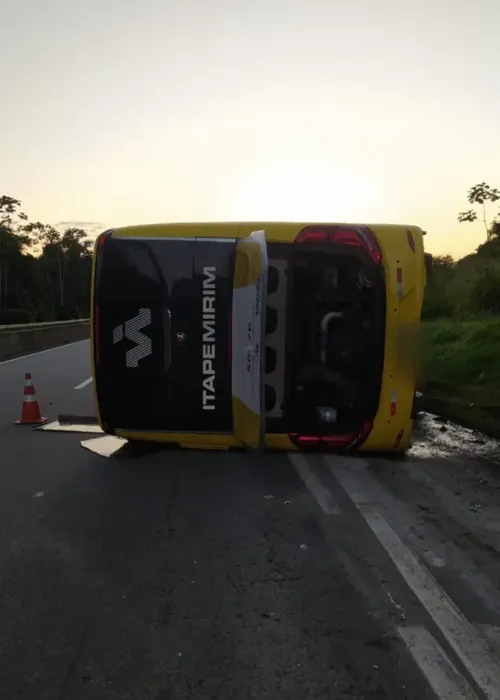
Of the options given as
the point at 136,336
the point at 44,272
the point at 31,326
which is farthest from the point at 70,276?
the point at 136,336

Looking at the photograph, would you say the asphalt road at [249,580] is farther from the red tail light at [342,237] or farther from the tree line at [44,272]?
the tree line at [44,272]

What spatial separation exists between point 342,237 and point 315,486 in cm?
217

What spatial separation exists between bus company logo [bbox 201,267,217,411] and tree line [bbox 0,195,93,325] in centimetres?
3960

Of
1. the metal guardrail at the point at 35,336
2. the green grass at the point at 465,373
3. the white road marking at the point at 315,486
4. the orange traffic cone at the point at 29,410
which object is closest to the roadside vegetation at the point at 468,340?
the green grass at the point at 465,373

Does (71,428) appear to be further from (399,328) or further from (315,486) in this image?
(399,328)

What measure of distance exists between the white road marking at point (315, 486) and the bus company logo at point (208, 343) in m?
1.08

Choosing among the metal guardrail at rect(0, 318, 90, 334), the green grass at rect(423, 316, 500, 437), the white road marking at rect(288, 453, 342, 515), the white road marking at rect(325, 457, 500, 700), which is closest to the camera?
the white road marking at rect(325, 457, 500, 700)

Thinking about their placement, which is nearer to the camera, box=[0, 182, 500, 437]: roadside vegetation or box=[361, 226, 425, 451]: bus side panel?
box=[361, 226, 425, 451]: bus side panel

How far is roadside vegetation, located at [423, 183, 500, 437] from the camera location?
9.96 meters

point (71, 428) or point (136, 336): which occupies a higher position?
point (136, 336)

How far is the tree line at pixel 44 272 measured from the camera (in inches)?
2916

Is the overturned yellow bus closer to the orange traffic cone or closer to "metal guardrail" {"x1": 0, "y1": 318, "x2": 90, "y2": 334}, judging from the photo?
the orange traffic cone

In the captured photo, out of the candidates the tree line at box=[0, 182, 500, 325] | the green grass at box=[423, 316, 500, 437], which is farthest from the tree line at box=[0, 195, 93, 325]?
the green grass at box=[423, 316, 500, 437]

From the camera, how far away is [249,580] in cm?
407
